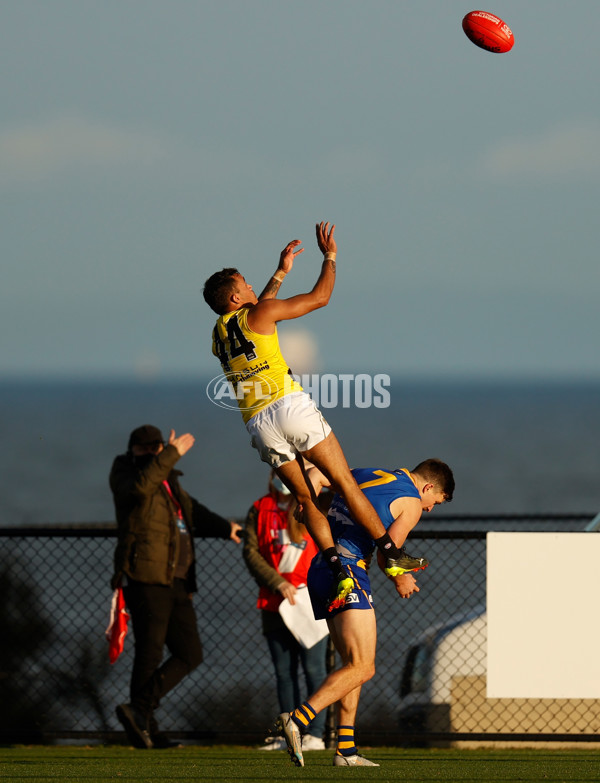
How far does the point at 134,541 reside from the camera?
8867mm

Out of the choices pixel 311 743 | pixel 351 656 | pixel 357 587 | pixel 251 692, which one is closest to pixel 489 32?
pixel 357 587

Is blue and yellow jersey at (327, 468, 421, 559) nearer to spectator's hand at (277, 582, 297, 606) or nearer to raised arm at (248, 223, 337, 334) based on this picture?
raised arm at (248, 223, 337, 334)

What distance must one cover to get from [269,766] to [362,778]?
3.58 feet

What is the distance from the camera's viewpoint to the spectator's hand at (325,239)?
7.55m

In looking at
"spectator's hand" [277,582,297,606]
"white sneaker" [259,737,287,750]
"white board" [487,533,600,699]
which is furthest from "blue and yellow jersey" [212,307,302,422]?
"white sneaker" [259,737,287,750]

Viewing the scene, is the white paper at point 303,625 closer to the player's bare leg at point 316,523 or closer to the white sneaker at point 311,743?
the white sneaker at point 311,743

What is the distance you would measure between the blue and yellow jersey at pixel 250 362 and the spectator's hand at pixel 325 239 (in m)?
0.66

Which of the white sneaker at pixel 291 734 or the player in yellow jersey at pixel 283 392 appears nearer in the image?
the white sneaker at pixel 291 734

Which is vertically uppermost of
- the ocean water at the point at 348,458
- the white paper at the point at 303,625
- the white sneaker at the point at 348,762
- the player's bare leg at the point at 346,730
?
the ocean water at the point at 348,458

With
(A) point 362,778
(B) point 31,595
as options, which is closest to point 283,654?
(A) point 362,778

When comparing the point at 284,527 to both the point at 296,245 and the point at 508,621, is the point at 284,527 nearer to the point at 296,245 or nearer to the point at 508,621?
the point at 508,621

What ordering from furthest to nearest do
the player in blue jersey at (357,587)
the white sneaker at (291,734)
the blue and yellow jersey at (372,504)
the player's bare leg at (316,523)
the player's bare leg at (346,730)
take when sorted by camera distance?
the blue and yellow jersey at (372,504) → the player's bare leg at (346,730) → the player's bare leg at (316,523) → the player in blue jersey at (357,587) → the white sneaker at (291,734)

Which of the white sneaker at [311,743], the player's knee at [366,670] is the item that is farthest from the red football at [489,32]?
the white sneaker at [311,743]

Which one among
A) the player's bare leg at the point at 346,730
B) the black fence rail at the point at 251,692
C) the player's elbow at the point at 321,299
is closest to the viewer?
the player's bare leg at the point at 346,730
